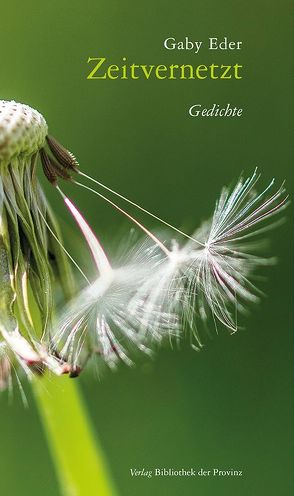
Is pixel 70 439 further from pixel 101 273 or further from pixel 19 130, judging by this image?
pixel 19 130

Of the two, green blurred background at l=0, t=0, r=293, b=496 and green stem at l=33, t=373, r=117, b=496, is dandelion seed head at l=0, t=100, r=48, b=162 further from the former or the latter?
green stem at l=33, t=373, r=117, b=496

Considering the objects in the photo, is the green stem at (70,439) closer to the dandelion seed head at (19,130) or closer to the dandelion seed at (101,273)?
the dandelion seed at (101,273)

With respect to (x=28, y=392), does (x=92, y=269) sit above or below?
above

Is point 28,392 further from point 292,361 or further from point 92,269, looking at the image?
point 292,361

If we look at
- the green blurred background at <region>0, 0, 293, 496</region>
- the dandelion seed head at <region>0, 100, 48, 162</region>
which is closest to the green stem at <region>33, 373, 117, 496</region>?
the green blurred background at <region>0, 0, 293, 496</region>

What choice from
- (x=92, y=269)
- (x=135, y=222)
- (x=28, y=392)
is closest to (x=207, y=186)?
(x=135, y=222)

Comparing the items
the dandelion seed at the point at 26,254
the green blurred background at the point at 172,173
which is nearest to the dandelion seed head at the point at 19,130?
the dandelion seed at the point at 26,254

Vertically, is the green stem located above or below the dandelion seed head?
below
